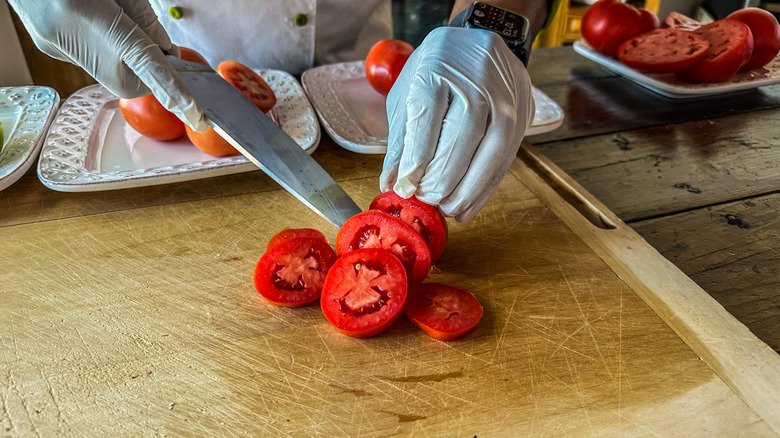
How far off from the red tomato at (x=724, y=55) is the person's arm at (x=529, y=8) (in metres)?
0.57

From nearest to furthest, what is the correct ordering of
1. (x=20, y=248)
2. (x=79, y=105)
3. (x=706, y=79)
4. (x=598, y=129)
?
(x=20, y=248), (x=79, y=105), (x=598, y=129), (x=706, y=79)

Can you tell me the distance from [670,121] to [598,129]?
9.1 inches

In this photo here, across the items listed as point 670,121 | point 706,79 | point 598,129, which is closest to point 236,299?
point 598,129

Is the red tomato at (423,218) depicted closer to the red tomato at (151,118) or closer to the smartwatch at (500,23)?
the smartwatch at (500,23)

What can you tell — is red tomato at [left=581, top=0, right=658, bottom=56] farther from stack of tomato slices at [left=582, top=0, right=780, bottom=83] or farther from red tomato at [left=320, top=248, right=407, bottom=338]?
red tomato at [left=320, top=248, right=407, bottom=338]

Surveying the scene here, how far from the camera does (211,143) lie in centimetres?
123

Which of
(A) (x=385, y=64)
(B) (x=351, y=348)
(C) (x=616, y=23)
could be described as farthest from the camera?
(C) (x=616, y=23)

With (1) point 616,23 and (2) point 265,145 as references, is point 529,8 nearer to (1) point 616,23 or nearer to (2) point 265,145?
(1) point 616,23

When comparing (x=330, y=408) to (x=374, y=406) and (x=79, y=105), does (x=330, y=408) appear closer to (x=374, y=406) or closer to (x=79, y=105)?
(x=374, y=406)

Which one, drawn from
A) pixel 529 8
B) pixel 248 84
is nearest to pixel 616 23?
pixel 529 8

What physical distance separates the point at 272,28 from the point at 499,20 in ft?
2.55

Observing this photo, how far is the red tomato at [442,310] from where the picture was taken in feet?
2.87

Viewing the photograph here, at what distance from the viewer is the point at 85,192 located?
3.96 ft

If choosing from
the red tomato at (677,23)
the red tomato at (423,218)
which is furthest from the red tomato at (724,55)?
the red tomato at (423,218)
